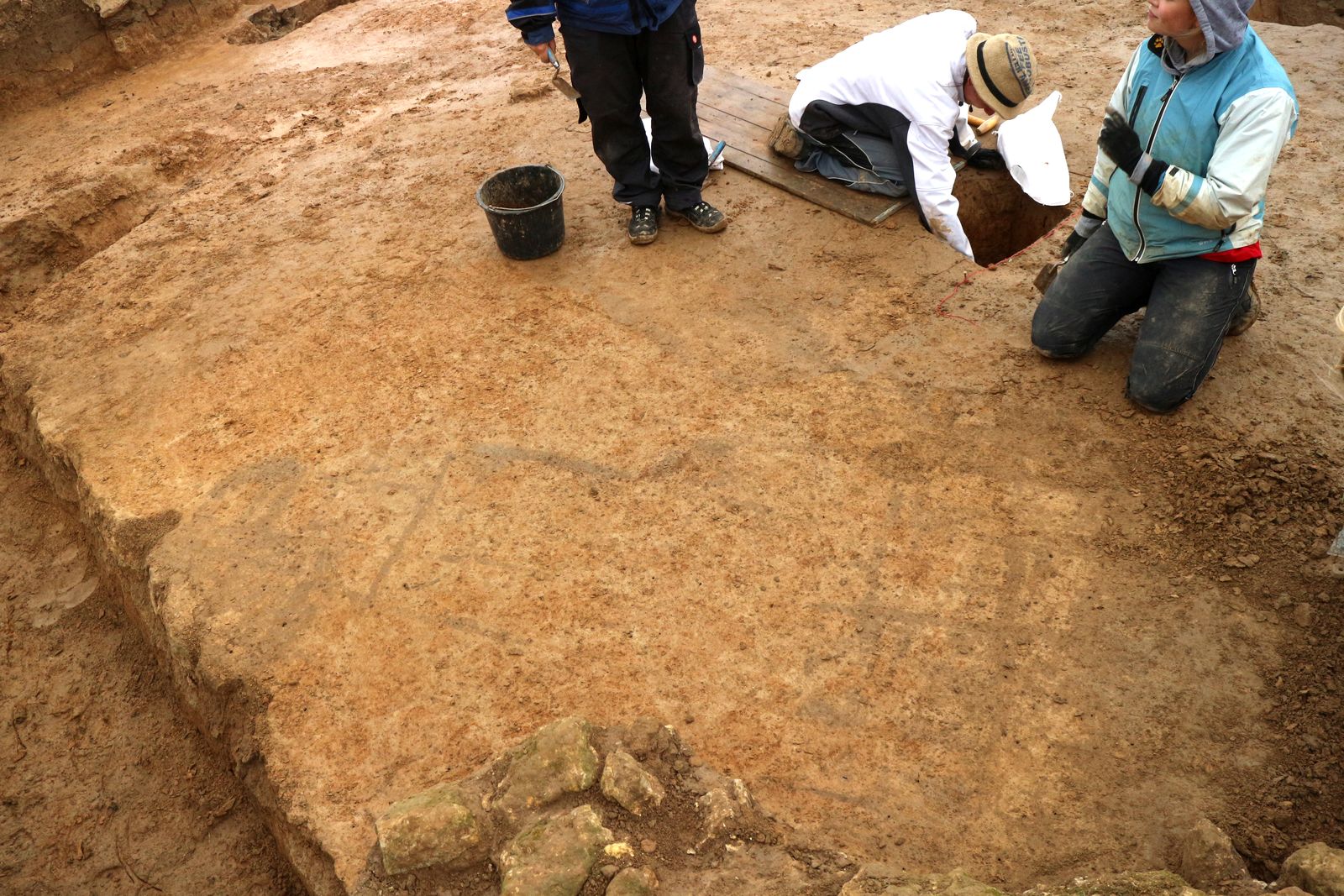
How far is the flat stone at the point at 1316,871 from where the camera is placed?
1.88 metres

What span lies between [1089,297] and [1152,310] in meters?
0.21

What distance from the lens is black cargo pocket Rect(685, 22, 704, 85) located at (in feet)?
13.1

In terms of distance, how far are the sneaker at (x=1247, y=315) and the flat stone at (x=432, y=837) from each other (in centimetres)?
317

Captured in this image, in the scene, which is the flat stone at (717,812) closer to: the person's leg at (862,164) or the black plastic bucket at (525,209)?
the black plastic bucket at (525,209)

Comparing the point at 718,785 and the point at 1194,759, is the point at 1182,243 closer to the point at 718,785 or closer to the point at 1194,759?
the point at 1194,759

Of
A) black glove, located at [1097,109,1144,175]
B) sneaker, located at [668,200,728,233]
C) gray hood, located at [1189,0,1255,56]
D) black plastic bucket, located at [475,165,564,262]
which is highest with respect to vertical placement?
gray hood, located at [1189,0,1255,56]

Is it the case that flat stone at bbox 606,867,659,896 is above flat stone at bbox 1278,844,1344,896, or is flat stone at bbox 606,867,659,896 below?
above

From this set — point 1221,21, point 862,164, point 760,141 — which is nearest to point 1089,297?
point 1221,21

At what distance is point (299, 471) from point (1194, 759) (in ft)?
9.59

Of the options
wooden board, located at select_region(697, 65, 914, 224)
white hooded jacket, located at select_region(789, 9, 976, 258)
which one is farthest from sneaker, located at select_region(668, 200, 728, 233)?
white hooded jacket, located at select_region(789, 9, 976, 258)

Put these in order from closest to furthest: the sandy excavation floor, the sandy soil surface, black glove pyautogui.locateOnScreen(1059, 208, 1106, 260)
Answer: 1. the sandy excavation floor
2. the sandy soil surface
3. black glove pyautogui.locateOnScreen(1059, 208, 1106, 260)

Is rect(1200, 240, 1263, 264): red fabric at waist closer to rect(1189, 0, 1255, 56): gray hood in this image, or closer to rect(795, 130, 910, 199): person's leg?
rect(1189, 0, 1255, 56): gray hood

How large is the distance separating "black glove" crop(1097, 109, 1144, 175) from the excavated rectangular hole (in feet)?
5.18

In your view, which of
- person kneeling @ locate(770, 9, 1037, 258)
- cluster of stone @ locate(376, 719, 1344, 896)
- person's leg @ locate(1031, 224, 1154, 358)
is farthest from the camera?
person kneeling @ locate(770, 9, 1037, 258)
